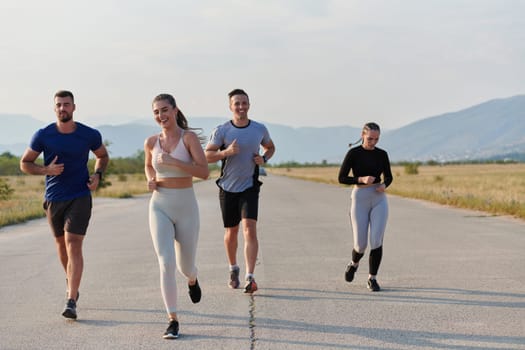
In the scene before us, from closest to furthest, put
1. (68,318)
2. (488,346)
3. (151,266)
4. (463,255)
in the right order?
(488,346) < (68,318) < (151,266) < (463,255)

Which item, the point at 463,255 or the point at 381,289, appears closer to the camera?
the point at 381,289

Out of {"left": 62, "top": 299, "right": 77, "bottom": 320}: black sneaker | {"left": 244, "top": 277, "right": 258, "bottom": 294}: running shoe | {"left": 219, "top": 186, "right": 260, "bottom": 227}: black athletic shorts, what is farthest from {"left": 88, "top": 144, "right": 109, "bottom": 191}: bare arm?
{"left": 244, "top": 277, "right": 258, "bottom": 294}: running shoe

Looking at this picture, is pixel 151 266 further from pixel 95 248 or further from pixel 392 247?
pixel 392 247

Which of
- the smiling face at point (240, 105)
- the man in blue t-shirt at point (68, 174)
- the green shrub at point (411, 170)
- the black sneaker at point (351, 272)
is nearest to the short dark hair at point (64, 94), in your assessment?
the man in blue t-shirt at point (68, 174)

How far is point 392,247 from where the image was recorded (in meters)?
11.7

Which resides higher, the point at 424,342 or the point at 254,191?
the point at 254,191

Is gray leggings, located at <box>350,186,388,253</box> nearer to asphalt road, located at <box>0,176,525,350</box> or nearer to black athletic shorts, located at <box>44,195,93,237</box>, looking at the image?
asphalt road, located at <box>0,176,525,350</box>

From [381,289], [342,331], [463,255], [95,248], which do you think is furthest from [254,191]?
[95,248]

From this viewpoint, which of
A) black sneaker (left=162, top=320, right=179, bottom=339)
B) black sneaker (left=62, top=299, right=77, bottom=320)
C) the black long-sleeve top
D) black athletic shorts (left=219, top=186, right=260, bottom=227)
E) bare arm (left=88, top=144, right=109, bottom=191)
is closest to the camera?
black sneaker (left=162, top=320, right=179, bottom=339)

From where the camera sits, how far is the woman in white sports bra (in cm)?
582

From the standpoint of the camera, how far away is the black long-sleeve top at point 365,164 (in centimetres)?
786

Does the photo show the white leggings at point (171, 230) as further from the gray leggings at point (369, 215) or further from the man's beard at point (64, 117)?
the gray leggings at point (369, 215)

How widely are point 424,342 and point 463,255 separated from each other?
5.38 metres

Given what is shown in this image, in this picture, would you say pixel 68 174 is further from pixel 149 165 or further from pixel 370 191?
pixel 370 191
